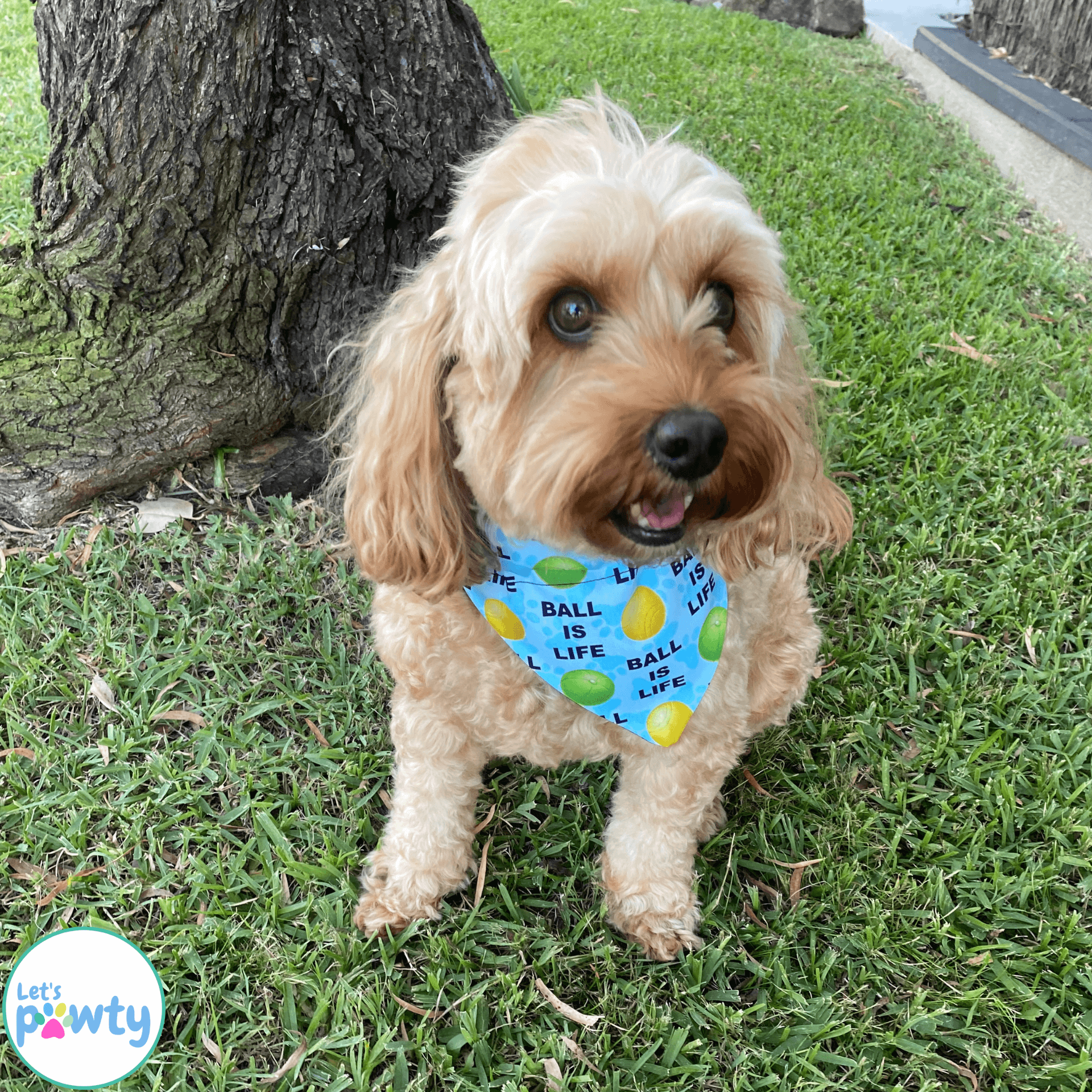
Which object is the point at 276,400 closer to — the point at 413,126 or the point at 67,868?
the point at 413,126

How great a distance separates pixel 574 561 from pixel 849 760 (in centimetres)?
140

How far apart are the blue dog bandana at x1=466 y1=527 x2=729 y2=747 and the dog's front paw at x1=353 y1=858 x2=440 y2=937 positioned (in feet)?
2.53

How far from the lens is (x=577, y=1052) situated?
2.17m

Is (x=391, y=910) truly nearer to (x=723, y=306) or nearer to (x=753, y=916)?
(x=753, y=916)

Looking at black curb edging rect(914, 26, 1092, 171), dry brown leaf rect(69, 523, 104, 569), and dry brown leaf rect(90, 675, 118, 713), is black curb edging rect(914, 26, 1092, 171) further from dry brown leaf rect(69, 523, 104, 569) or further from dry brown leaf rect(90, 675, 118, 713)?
dry brown leaf rect(90, 675, 118, 713)

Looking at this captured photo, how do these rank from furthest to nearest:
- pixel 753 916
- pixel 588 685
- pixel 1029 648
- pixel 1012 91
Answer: pixel 1012 91, pixel 1029 648, pixel 753 916, pixel 588 685

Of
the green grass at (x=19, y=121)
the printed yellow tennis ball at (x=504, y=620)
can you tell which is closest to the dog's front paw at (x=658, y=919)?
the printed yellow tennis ball at (x=504, y=620)

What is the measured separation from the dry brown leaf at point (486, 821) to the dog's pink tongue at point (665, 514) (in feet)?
4.36

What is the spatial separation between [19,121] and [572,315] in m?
5.89

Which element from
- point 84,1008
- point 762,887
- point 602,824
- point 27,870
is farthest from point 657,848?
point 27,870

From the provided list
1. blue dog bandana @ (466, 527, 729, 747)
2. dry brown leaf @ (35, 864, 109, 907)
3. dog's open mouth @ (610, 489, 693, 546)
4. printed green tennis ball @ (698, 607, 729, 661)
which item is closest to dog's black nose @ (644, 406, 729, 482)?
dog's open mouth @ (610, 489, 693, 546)

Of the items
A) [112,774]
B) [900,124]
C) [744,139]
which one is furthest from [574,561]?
[900,124]

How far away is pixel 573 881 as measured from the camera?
2545 millimetres

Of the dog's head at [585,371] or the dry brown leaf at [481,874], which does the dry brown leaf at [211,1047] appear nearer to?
the dry brown leaf at [481,874]
